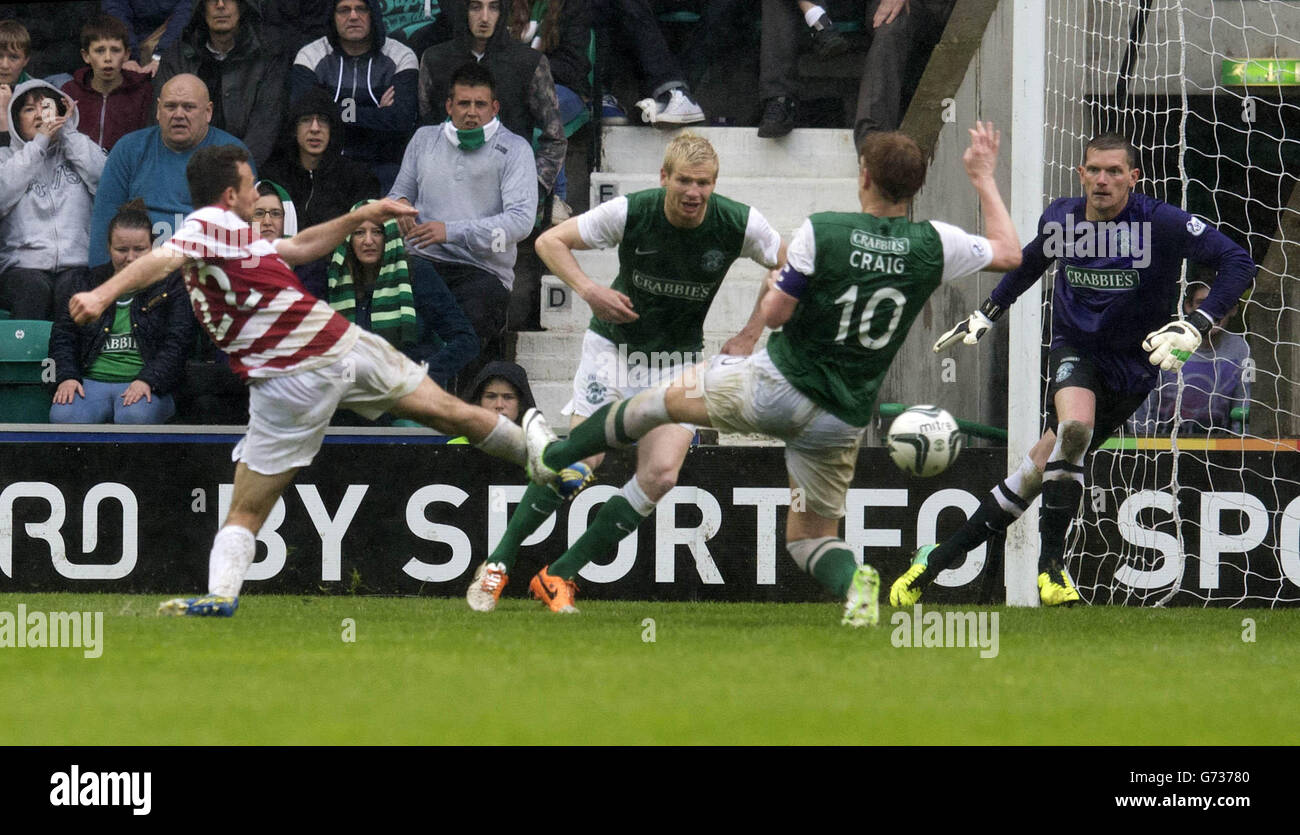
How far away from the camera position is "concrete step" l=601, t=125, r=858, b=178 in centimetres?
1114

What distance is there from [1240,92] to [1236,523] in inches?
132

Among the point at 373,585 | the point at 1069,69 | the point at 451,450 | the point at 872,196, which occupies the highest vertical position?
the point at 1069,69

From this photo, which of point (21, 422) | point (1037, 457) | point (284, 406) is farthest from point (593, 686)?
point (21, 422)

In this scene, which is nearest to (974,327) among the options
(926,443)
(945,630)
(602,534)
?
(926,443)

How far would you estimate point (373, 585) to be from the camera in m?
8.49

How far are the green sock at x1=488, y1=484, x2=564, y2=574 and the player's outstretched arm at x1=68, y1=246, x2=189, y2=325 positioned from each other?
6.52 feet

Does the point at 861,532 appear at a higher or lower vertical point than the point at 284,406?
lower

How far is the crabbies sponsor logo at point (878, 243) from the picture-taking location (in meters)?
5.84

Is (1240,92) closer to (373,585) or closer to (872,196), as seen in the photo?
(872,196)

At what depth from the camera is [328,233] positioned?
253 inches

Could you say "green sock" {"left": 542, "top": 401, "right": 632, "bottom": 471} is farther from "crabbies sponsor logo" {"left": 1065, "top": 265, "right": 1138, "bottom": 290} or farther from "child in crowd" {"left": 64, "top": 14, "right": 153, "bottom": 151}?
"child in crowd" {"left": 64, "top": 14, "right": 153, "bottom": 151}

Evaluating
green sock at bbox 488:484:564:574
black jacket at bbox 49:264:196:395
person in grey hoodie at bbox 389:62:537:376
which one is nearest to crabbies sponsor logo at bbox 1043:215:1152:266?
green sock at bbox 488:484:564:574

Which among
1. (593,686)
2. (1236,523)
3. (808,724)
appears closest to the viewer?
(808,724)

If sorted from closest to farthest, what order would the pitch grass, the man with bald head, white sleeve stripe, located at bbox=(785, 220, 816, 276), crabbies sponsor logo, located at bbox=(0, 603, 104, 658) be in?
the pitch grass, crabbies sponsor logo, located at bbox=(0, 603, 104, 658), white sleeve stripe, located at bbox=(785, 220, 816, 276), the man with bald head
